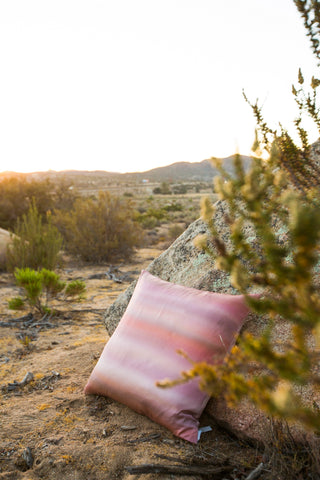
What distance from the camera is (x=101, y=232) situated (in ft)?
27.4

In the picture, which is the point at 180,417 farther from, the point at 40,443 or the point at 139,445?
the point at 40,443

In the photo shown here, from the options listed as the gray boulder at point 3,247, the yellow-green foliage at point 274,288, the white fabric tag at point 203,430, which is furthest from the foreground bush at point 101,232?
the yellow-green foliage at point 274,288

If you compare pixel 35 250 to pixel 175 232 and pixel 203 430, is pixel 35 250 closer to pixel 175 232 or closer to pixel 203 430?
pixel 203 430

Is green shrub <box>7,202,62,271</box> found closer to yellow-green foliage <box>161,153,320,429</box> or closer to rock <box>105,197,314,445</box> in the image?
rock <box>105,197,314,445</box>

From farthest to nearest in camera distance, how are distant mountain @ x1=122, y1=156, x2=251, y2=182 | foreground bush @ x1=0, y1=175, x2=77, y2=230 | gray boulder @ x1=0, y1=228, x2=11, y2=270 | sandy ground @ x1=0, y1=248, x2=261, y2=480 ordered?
distant mountain @ x1=122, y1=156, x2=251, y2=182
foreground bush @ x1=0, y1=175, x2=77, y2=230
gray boulder @ x1=0, y1=228, x2=11, y2=270
sandy ground @ x1=0, y1=248, x2=261, y2=480

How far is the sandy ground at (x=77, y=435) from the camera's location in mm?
1742

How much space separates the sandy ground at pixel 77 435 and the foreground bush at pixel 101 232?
5.03 m

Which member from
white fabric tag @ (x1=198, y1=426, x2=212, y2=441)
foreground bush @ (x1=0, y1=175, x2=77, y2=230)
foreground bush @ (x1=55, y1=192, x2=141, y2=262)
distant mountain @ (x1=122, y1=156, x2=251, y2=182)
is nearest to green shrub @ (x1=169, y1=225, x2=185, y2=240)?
foreground bush @ (x1=55, y1=192, x2=141, y2=262)

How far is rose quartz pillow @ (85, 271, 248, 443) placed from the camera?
1859mm

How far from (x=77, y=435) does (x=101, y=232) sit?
21.2ft

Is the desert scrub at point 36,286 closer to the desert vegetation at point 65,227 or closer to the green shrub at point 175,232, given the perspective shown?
the desert vegetation at point 65,227

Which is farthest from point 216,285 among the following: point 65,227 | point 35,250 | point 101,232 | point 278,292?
point 65,227

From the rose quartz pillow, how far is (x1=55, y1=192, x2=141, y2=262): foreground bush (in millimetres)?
6214

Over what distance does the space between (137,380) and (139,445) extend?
0.99 feet
